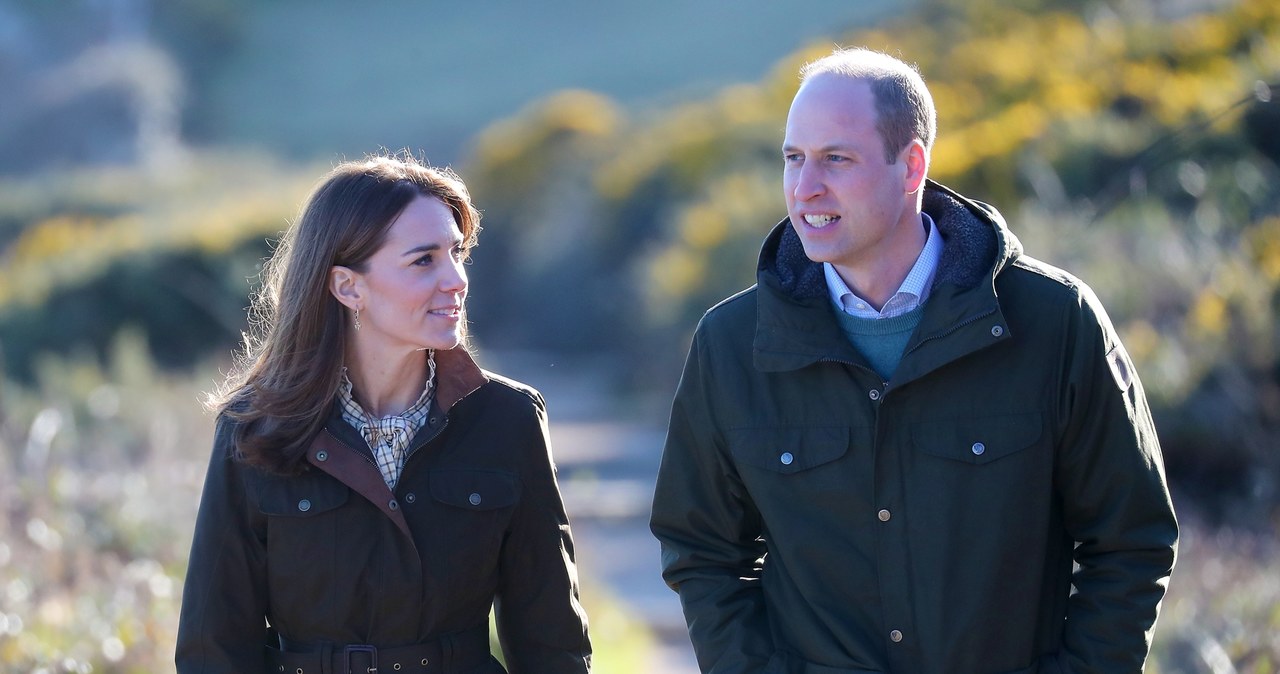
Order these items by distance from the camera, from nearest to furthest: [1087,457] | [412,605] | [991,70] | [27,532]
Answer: [1087,457], [412,605], [27,532], [991,70]

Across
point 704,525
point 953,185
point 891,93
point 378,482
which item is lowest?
point 704,525

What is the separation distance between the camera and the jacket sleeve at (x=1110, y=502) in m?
2.94

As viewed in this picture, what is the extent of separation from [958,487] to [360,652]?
4.46 feet

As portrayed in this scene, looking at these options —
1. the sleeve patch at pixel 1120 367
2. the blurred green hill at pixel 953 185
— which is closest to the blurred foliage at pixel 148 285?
the blurred green hill at pixel 953 185

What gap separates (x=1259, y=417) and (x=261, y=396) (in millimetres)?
5252

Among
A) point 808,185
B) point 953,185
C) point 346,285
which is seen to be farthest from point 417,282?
point 953,185

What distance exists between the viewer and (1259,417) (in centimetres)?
682

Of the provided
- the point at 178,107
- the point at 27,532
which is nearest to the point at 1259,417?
the point at 27,532

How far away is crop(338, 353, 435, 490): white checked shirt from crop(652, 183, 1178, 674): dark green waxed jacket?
0.76m

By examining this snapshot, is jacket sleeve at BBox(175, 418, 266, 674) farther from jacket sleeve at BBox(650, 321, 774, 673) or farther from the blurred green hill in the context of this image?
the blurred green hill

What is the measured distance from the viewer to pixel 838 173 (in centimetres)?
306

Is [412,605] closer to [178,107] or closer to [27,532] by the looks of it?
[27,532]

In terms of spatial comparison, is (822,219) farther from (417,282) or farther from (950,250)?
(417,282)

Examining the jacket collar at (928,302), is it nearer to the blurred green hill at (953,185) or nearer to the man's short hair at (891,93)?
the man's short hair at (891,93)
